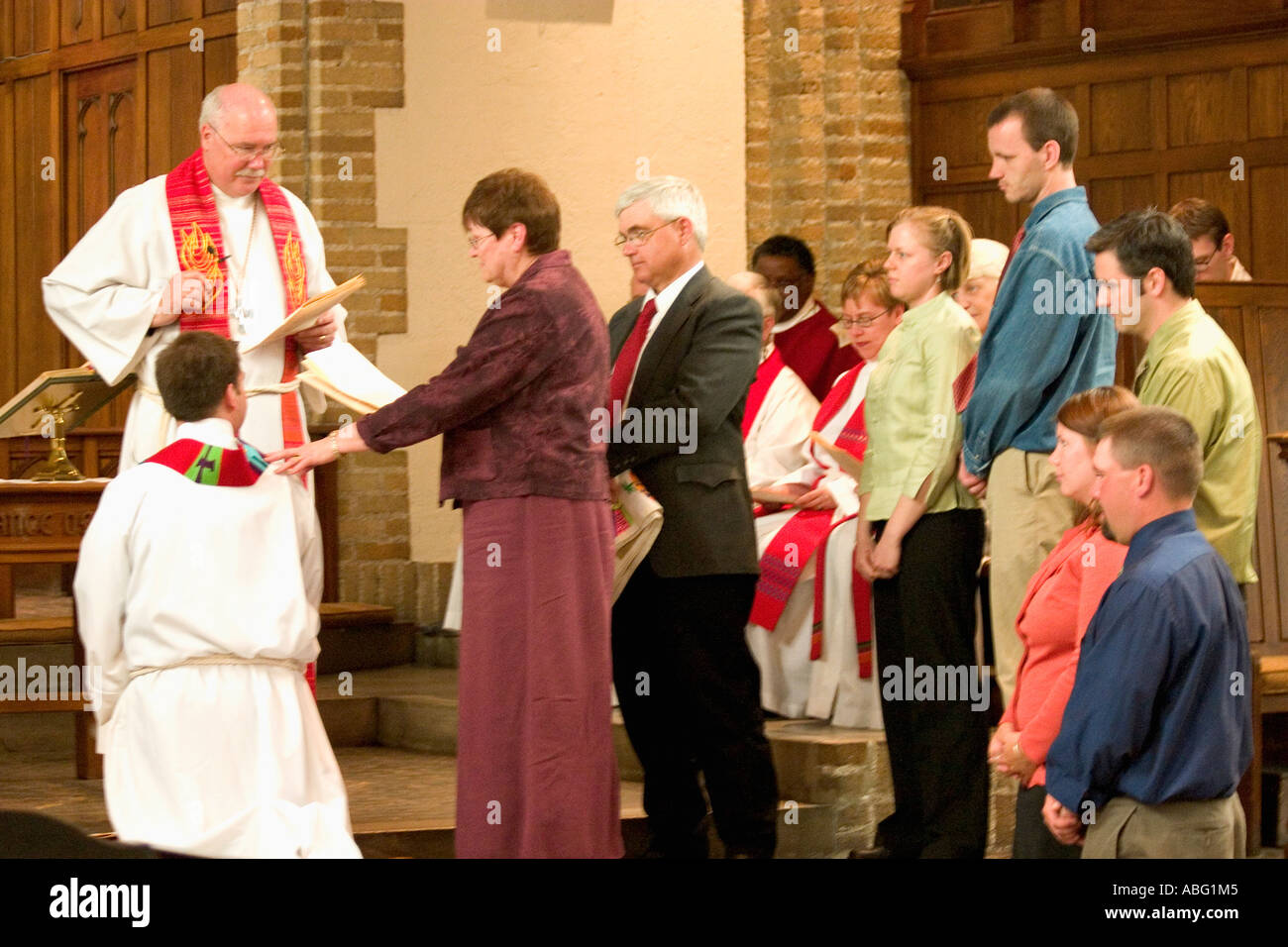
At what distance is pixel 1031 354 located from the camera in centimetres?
427

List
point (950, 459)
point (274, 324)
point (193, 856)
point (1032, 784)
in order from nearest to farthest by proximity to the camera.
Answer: point (1032, 784) → point (193, 856) → point (950, 459) → point (274, 324)

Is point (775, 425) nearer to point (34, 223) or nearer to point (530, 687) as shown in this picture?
point (530, 687)

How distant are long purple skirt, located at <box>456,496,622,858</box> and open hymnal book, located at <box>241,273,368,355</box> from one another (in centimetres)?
63

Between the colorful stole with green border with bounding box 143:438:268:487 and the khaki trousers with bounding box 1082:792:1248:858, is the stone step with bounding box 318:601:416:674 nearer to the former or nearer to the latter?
the colorful stole with green border with bounding box 143:438:268:487

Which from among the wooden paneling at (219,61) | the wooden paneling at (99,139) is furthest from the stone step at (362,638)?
the wooden paneling at (99,139)

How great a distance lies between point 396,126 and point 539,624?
3988 millimetres

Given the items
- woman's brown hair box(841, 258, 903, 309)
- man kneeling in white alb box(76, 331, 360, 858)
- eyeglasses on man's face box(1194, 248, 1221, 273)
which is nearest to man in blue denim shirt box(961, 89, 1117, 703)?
woman's brown hair box(841, 258, 903, 309)

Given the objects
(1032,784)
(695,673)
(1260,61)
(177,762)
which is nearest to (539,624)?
(695,673)

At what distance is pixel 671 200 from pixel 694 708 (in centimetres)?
135

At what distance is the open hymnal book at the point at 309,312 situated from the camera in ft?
14.3

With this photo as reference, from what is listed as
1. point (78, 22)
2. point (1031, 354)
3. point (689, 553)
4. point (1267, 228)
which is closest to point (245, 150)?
point (689, 553)

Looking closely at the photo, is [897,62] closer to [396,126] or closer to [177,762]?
[396,126]

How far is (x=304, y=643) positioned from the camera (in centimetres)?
416

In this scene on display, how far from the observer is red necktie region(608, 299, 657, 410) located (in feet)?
15.8
